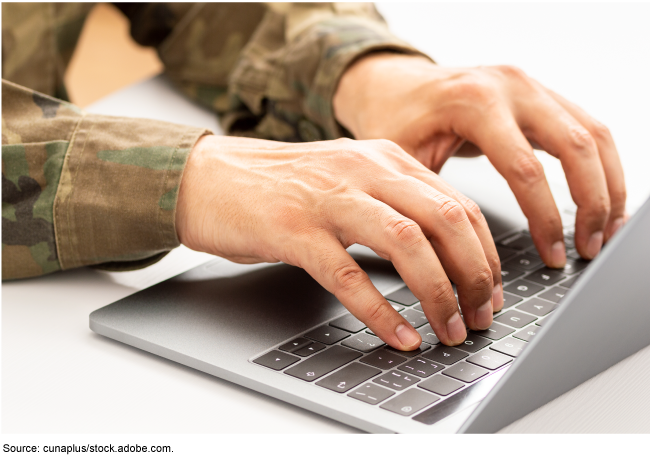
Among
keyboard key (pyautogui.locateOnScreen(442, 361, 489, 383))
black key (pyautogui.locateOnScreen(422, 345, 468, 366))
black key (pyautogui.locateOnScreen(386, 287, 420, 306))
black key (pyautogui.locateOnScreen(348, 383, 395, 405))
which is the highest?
keyboard key (pyautogui.locateOnScreen(442, 361, 489, 383))

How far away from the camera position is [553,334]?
0.33 metres

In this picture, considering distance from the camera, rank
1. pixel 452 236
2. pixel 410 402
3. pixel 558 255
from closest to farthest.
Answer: pixel 410 402, pixel 452 236, pixel 558 255

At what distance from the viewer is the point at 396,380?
40 centimetres

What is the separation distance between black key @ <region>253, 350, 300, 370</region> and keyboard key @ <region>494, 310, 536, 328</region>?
165mm

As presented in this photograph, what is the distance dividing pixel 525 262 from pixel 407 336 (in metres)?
0.21

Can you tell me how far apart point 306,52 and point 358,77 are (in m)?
0.10

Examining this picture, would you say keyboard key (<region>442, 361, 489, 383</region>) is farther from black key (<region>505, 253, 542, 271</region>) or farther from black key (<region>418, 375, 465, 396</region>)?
black key (<region>505, 253, 542, 271</region>)

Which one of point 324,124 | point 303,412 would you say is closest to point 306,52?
point 324,124

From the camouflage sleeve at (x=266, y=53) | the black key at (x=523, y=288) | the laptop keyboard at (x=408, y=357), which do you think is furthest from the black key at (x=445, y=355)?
the camouflage sleeve at (x=266, y=53)

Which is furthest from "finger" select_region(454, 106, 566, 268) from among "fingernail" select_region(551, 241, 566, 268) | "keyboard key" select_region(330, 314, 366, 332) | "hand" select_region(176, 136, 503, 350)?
"keyboard key" select_region(330, 314, 366, 332)

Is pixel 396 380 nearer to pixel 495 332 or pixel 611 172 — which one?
pixel 495 332

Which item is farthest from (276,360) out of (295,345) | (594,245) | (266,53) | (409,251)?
(266,53)

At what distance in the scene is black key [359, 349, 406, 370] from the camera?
16.7 inches

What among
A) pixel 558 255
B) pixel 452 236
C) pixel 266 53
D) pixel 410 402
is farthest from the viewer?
pixel 266 53
